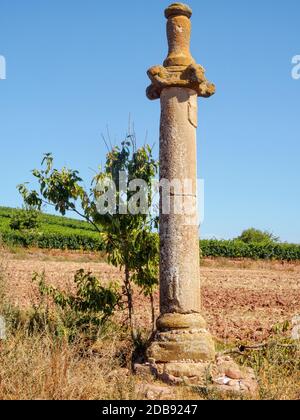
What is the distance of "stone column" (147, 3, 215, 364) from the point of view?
636 cm

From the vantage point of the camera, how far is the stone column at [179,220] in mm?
6355

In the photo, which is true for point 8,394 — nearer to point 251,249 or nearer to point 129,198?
point 129,198

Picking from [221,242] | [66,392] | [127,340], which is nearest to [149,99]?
[127,340]

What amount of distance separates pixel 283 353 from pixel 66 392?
3344 millimetres

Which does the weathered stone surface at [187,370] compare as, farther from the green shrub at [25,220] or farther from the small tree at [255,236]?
the small tree at [255,236]

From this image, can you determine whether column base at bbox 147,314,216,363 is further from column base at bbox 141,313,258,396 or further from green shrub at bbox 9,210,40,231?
green shrub at bbox 9,210,40,231

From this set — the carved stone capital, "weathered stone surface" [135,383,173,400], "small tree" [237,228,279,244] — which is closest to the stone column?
the carved stone capital

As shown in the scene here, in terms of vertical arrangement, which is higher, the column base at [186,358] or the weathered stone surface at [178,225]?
the weathered stone surface at [178,225]

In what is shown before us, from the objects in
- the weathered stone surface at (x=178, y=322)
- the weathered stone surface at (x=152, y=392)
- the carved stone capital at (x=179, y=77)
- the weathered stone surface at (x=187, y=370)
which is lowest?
the weathered stone surface at (x=152, y=392)

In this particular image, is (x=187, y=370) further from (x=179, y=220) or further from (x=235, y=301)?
(x=235, y=301)

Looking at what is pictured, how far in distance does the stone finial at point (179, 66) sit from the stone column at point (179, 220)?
13 millimetres

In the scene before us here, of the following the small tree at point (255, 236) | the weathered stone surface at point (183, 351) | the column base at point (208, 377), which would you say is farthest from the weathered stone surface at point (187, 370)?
the small tree at point (255, 236)

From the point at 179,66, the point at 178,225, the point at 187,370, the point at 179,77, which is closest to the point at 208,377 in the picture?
the point at 187,370
